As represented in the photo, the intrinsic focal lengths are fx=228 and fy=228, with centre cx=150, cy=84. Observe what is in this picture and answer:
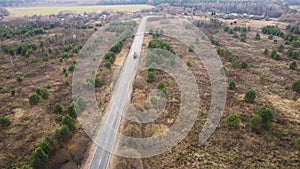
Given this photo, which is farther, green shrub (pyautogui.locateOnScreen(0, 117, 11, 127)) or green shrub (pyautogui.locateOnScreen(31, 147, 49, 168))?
green shrub (pyautogui.locateOnScreen(0, 117, 11, 127))

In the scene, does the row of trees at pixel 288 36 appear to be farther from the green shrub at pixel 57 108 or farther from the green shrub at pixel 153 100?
the green shrub at pixel 57 108

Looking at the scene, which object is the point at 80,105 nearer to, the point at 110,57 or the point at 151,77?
the point at 151,77

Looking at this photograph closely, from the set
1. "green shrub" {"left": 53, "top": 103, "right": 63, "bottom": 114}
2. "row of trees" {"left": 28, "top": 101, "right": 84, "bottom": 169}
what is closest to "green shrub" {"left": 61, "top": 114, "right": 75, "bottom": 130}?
"row of trees" {"left": 28, "top": 101, "right": 84, "bottom": 169}

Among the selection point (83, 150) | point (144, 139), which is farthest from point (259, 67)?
point (83, 150)

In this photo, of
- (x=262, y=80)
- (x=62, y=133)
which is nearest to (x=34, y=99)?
(x=62, y=133)

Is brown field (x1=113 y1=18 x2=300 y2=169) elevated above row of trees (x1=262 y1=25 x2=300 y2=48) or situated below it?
below

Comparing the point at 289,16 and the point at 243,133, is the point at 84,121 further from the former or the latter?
the point at 289,16

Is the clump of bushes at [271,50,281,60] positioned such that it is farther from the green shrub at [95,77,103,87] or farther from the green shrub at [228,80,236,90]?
the green shrub at [95,77,103,87]
